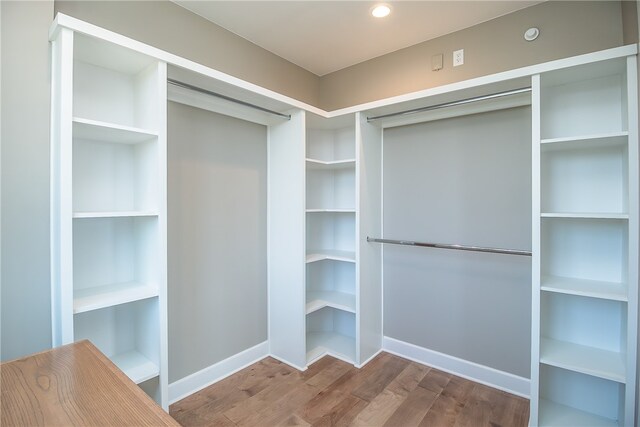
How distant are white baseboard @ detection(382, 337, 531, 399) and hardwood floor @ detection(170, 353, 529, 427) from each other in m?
0.06

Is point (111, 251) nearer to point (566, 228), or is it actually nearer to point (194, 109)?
point (194, 109)

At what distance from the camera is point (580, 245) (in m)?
1.92

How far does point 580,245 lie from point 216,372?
268 centimetres

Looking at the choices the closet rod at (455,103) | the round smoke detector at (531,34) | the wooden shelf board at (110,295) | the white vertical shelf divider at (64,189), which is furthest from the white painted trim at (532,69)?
the wooden shelf board at (110,295)

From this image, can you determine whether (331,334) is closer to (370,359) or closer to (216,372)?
(370,359)

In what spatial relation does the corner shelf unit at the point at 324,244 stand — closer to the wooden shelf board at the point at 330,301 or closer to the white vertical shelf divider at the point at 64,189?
the wooden shelf board at the point at 330,301

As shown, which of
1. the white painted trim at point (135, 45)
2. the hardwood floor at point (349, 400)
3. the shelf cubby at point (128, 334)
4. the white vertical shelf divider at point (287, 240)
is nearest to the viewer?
the white painted trim at point (135, 45)

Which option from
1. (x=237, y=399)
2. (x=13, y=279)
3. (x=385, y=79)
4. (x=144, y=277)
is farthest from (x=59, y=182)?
(x=385, y=79)

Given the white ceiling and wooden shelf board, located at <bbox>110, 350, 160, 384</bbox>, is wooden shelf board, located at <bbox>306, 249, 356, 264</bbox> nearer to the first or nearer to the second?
wooden shelf board, located at <bbox>110, 350, 160, 384</bbox>

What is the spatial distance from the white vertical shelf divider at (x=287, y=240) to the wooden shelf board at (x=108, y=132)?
1.13m

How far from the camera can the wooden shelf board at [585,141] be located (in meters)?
1.59

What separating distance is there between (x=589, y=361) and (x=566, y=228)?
2.54ft

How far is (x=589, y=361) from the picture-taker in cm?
172

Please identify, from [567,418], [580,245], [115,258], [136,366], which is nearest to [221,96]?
[115,258]
